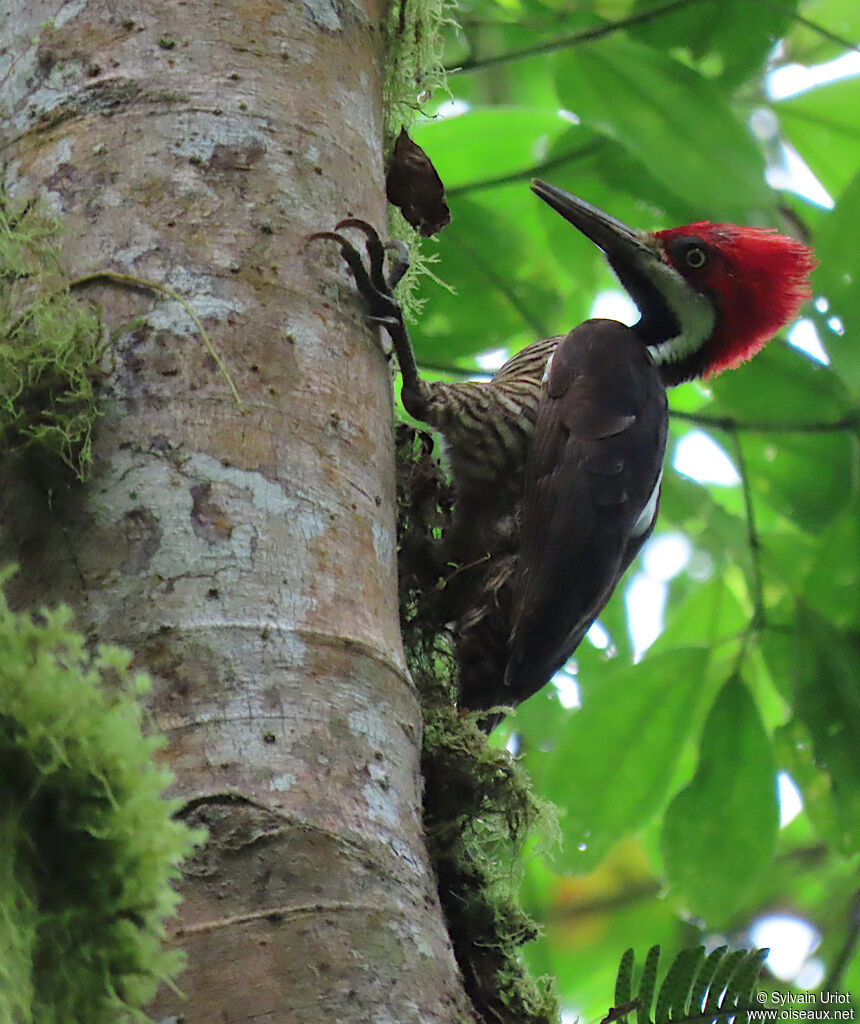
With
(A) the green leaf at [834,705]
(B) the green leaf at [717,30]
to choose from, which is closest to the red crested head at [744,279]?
(B) the green leaf at [717,30]

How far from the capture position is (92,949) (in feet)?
2.98

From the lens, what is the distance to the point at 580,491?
2691 millimetres

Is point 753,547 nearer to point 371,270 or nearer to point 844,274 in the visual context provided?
point 844,274

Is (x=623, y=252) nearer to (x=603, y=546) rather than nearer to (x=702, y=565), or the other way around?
(x=603, y=546)

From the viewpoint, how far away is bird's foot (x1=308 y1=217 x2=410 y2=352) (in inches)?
64.1

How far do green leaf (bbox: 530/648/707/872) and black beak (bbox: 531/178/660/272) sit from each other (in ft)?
3.45

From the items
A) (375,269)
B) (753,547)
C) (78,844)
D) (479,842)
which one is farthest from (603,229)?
(78,844)

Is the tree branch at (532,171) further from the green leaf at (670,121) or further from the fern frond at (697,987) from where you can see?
the fern frond at (697,987)

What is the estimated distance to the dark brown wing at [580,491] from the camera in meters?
2.58

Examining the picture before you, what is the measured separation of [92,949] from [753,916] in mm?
3750

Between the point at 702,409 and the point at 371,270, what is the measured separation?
64.2 inches

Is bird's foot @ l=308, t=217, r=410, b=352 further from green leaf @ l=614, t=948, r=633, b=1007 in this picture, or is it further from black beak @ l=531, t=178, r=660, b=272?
black beak @ l=531, t=178, r=660, b=272

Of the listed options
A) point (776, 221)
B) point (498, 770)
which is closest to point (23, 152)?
point (498, 770)

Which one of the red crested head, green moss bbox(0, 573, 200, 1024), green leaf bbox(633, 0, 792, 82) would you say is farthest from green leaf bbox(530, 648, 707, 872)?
green moss bbox(0, 573, 200, 1024)
